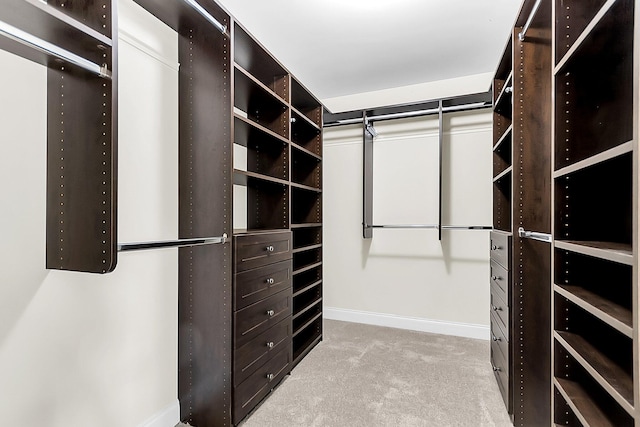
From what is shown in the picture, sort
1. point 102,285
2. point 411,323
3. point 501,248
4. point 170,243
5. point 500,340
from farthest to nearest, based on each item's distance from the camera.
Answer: point 411,323 → point 500,340 → point 501,248 → point 102,285 → point 170,243

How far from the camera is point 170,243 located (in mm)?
1396

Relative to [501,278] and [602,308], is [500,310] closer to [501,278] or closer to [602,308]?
[501,278]

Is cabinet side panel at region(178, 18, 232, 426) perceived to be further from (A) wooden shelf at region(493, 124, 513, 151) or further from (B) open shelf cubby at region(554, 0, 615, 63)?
(A) wooden shelf at region(493, 124, 513, 151)

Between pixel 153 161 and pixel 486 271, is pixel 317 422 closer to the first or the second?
pixel 153 161

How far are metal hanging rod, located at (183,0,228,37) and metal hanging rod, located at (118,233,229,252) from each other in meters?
1.06

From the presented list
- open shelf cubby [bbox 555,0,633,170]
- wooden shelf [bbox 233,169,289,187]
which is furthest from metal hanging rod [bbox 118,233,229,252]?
open shelf cubby [bbox 555,0,633,170]

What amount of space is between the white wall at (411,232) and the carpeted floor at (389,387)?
1.25ft

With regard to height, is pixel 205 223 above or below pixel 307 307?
above

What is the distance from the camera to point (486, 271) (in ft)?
10.6

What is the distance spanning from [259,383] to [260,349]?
0.65 ft

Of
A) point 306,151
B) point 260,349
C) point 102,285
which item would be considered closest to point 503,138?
point 306,151

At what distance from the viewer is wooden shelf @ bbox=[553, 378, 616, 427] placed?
Answer: 104cm

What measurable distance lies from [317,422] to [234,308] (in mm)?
806

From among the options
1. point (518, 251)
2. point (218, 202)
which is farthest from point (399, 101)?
point (218, 202)
